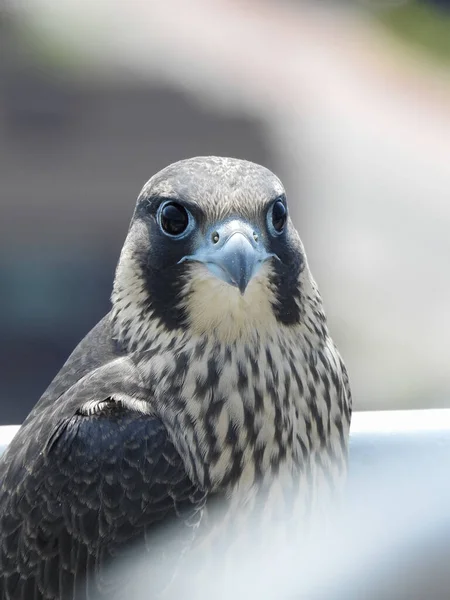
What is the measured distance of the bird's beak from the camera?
82.7 inches

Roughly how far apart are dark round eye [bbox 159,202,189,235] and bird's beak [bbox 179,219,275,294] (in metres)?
0.07

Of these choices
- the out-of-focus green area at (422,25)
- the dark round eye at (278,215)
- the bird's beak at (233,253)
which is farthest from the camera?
the out-of-focus green area at (422,25)

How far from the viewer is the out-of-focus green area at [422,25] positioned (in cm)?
1108

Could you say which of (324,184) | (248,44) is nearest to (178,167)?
(324,184)

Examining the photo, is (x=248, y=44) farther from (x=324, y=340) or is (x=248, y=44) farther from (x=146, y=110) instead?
(x=324, y=340)

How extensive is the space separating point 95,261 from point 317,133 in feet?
11.6

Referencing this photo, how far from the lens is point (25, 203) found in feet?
24.4

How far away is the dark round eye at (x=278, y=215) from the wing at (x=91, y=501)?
1.55ft

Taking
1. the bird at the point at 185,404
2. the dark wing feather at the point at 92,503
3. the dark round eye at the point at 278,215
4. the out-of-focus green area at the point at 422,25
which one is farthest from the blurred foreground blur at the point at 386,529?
the out-of-focus green area at the point at 422,25

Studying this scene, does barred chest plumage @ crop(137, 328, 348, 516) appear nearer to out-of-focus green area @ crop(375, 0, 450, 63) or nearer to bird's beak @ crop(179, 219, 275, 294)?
bird's beak @ crop(179, 219, 275, 294)

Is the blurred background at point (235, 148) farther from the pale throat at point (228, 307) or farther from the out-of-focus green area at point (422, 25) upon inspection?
the pale throat at point (228, 307)

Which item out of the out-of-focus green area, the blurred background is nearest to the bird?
the blurred background

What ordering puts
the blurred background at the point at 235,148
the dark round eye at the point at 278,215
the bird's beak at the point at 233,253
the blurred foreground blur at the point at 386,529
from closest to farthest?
the bird's beak at the point at 233,253 → the dark round eye at the point at 278,215 → the blurred foreground blur at the point at 386,529 → the blurred background at the point at 235,148

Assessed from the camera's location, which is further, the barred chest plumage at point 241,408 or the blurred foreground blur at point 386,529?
the blurred foreground blur at point 386,529
